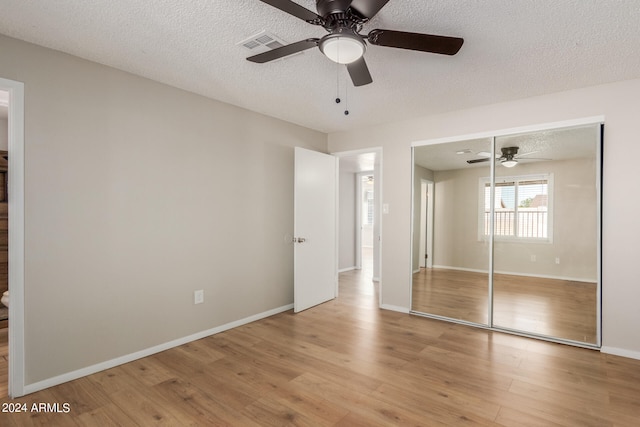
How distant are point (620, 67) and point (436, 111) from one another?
161 cm

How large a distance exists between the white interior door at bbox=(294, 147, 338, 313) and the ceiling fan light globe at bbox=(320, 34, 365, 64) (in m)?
2.30

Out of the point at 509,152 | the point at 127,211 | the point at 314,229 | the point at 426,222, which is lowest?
the point at 314,229

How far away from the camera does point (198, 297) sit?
11.1ft

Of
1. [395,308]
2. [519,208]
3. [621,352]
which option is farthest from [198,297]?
[621,352]

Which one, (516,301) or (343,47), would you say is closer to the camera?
(343,47)

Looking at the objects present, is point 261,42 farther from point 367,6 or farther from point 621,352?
point 621,352

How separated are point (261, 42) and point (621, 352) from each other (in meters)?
4.01

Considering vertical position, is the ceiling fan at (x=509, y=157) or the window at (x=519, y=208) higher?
the ceiling fan at (x=509, y=157)

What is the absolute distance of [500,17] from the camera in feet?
6.61

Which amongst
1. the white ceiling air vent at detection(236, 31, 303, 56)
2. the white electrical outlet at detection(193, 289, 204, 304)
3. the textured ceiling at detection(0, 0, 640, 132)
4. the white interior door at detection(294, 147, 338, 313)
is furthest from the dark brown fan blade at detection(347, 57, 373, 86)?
the white electrical outlet at detection(193, 289, 204, 304)

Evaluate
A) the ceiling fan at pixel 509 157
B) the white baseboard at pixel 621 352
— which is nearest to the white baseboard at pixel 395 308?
the white baseboard at pixel 621 352

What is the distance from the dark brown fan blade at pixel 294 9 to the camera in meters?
1.54

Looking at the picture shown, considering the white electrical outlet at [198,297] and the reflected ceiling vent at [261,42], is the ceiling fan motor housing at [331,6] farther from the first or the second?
the white electrical outlet at [198,297]

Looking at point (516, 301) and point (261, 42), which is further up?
point (261, 42)
